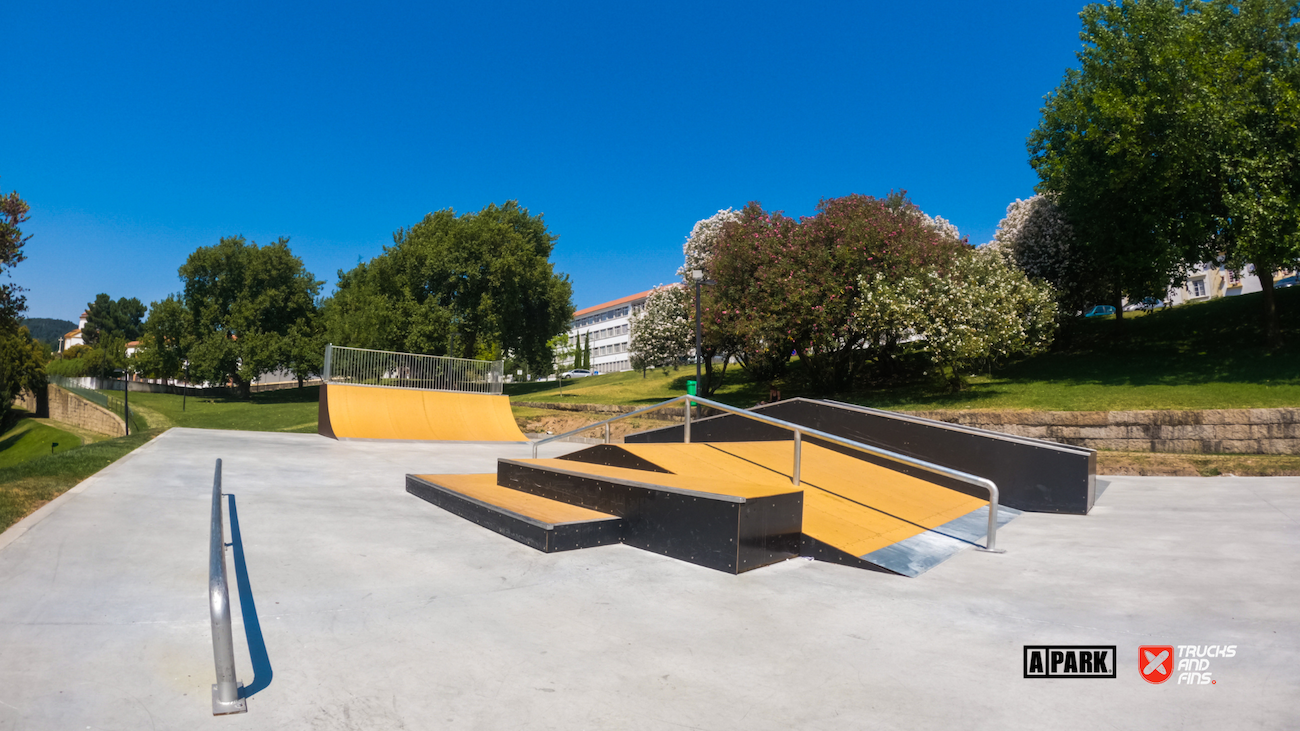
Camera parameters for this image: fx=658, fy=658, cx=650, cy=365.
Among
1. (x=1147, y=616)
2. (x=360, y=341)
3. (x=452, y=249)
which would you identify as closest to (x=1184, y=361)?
(x=1147, y=616)

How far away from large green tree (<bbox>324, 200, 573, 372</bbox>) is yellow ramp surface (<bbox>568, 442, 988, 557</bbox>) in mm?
30586

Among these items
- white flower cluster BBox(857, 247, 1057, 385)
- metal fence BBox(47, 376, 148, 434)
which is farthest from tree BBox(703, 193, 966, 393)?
metal fence BBox(47, 376, 148, 434)

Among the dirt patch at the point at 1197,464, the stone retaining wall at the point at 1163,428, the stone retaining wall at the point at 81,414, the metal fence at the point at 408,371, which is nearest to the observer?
the dirt patch at the point at 1197,464

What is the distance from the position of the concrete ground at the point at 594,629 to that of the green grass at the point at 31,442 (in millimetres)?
38890

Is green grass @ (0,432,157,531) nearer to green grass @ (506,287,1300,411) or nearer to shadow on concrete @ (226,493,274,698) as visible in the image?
shadow on concrete @ (226,493,274,698)

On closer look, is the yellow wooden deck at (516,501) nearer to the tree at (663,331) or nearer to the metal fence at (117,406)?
the tree at (663,331)

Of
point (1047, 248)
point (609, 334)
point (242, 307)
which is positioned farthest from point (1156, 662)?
point (609, 334)

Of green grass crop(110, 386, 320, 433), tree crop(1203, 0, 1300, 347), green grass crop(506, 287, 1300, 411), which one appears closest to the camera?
green grass crop(506, 287, 1300, 411)

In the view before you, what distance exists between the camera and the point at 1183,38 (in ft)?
56.6

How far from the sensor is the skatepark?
2795 millimetres

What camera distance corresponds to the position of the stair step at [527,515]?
5.48 metres

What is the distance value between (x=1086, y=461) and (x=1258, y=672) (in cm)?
530

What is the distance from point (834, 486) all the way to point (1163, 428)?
35.3 feet

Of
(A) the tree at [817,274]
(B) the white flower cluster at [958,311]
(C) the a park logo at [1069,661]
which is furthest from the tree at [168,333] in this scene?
(C) the a park logo at [1069,661]
